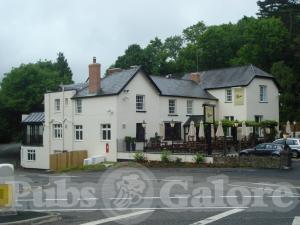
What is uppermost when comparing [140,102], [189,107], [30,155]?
[140,102]

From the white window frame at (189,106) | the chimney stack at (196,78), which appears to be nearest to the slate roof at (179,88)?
the white window frame at (189,106)

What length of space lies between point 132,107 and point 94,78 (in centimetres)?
441

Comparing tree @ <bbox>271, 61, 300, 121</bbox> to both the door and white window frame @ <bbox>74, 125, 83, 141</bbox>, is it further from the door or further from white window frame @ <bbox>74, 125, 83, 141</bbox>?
white window frame @ <bbox>74, 125, 83, 141</bbox>

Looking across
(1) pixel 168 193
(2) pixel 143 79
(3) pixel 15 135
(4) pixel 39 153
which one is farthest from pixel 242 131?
(3) pixel 15 135

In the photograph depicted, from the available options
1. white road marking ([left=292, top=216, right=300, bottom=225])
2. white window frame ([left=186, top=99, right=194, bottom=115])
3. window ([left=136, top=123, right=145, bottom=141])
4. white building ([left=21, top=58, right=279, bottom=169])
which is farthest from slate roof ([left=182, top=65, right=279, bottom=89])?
white road marking ([left=292, top=216, right=300, bottom=225])

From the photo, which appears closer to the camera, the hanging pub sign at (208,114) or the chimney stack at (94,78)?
the hanging pub sign at (208,114)

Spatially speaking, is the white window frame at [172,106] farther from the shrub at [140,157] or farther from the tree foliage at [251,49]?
the tree foliage at [251,49]

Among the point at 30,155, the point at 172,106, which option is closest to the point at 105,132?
the point at 172,106

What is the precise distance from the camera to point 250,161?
116ft

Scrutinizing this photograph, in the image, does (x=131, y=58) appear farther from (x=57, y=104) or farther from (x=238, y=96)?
(x=238, y=96)

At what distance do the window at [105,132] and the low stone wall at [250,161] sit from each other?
12288mm

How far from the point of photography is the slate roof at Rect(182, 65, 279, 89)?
5281 cm

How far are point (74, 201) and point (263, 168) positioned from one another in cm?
1851

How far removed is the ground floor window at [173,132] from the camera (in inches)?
1941
